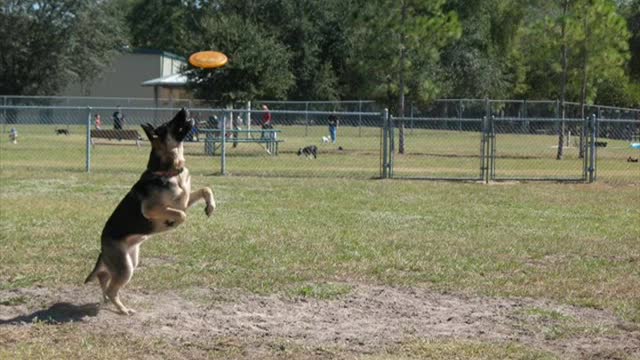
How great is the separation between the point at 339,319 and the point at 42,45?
5358 centimetres

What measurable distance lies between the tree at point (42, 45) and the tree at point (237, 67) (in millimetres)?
23576

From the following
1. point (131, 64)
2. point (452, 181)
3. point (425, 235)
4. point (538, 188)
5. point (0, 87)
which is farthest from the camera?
point (131, 64)

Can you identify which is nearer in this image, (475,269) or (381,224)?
(475,269)

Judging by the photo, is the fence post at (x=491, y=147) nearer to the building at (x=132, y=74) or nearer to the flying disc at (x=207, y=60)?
the flying disc at (x=207, y=60)

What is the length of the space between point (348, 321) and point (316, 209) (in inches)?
287

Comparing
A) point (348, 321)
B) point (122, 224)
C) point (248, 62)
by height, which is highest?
point (248, 62)

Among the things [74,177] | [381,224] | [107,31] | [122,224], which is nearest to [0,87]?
[107,31]

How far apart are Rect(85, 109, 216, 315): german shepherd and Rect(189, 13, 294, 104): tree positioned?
27494 mm

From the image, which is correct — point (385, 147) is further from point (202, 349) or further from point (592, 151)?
point (202, 349)

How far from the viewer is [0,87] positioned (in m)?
56.5

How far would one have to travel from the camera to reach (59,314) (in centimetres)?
680

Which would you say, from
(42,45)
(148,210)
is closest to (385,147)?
(148,210)

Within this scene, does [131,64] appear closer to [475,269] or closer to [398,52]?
[398,52]

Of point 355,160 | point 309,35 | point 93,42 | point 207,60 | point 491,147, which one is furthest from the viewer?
point 93,42
